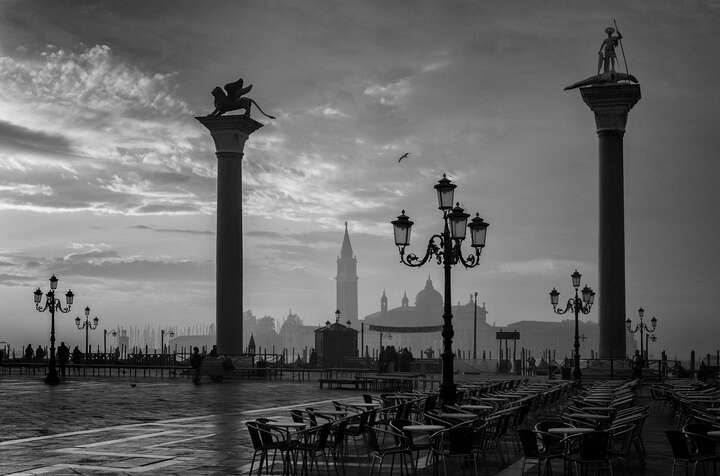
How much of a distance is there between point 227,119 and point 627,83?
52.4 feet

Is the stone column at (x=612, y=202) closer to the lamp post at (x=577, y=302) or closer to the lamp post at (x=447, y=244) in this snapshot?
the lamp post at (x=577, y=302)

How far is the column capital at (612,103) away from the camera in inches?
1407

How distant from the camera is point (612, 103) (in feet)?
117

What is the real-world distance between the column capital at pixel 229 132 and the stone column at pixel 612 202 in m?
14.2

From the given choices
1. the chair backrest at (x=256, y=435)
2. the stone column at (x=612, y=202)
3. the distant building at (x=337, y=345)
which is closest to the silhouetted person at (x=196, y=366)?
the stone column at (x=612, y=202)

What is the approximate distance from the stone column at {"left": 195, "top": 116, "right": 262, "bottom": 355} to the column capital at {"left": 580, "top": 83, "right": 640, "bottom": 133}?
14.4m

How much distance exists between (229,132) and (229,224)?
3783 mm

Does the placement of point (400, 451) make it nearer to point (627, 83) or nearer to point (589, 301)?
point (589, 301)

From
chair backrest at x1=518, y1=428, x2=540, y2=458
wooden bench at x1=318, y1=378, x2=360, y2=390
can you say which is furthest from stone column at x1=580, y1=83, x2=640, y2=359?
chair backrest at x1=518, y1=428, x2=540, y2=458

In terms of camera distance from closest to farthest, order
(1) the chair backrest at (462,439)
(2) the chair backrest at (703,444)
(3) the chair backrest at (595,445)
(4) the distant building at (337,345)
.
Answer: (2) the chair backrest at (703,444), (3) the chair backrest at (595,445), (1) the chair backrest at (462,439), (4) the distant building at (337,345)

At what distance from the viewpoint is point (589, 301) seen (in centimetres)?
3506

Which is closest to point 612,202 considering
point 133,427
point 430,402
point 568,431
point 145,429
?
point 430,402

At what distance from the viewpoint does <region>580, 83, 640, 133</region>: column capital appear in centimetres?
3575

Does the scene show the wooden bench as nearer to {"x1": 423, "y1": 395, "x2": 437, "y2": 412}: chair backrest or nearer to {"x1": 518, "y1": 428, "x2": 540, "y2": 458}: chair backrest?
{"x1": 423, "y1": 395, "x2": 437, "y2": 412}: chair backrest
